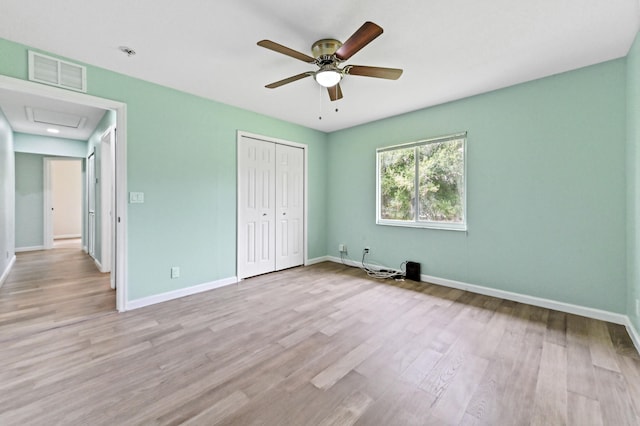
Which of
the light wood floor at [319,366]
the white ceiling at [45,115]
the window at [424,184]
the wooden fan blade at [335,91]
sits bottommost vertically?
the light wood floor at [319,366]

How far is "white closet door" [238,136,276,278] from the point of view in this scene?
3.98 meters

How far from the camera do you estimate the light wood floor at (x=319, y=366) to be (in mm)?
1504

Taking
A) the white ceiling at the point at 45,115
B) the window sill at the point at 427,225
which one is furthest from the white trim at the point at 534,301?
the white ceiling at the point at 45,115

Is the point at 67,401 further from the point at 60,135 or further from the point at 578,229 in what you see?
the point at 60,135

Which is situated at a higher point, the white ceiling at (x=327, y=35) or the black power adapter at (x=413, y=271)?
the white ceiling at (x=327, y=35)

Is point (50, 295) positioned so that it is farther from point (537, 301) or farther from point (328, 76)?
point (537, 301)

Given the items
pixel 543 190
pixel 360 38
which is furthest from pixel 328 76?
pixel 543 190

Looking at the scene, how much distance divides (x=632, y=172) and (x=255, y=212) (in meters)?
4.19

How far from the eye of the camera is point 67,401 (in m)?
1.58

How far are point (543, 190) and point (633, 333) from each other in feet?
4.77

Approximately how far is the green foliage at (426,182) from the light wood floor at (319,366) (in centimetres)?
135

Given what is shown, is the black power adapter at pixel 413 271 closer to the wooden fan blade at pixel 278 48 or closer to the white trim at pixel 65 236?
the wooden fan blade at pixel 278 48

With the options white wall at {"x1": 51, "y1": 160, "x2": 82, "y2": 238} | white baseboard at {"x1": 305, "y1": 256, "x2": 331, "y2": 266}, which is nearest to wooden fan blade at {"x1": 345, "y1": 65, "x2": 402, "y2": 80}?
white baseboard at {"x1": 305, "y1": 256, "x2": 331, "y2": 266}

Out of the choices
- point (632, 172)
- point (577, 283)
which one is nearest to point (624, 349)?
point (577, 283)
